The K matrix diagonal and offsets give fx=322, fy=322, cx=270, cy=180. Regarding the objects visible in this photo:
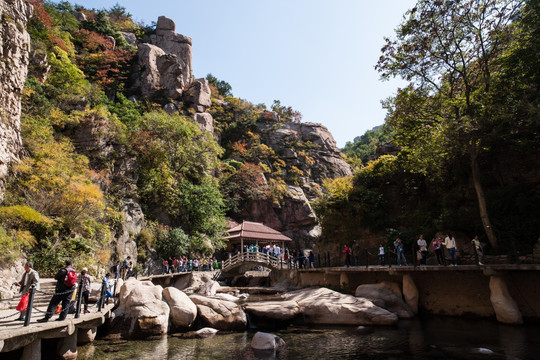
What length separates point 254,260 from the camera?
27469 mm

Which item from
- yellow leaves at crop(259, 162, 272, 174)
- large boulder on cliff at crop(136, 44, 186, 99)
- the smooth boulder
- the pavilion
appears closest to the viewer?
the smooth boulder

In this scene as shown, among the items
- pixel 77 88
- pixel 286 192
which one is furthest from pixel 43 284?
pixel 286 192

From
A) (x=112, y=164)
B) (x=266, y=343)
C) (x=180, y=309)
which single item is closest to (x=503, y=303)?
(x=266, y=343)

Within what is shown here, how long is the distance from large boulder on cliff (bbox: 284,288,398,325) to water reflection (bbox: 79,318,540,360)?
0.49 m

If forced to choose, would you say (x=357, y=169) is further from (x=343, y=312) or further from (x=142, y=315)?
(x=142, y=315)

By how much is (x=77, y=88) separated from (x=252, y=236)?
63.0 feet

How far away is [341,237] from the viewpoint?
22141 millimetres

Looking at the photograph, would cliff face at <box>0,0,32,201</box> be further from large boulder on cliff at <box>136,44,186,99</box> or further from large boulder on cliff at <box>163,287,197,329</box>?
large boulder on cliff at <box>136,44,186,99</box>

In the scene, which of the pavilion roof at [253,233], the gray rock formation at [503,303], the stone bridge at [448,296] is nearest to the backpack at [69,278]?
the stone bridge at [448,296]

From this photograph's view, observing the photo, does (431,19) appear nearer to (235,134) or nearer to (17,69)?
(17,69)

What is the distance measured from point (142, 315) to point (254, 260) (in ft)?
54.3

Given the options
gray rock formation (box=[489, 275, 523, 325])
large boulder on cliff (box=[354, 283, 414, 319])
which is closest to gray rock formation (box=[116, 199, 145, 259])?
large boulder on cliff (box=[354, 283, 414, 319])

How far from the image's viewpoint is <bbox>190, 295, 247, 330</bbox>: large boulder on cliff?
40.9 feet

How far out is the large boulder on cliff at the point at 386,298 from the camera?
1339 centimetres
